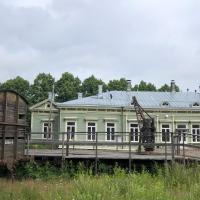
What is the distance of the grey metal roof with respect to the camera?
45.7 metres

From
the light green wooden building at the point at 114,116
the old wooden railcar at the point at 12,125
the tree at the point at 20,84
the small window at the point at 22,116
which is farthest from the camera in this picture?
the tree at the point at 20,84

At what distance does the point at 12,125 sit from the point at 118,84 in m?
60.2

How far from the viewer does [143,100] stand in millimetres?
48562

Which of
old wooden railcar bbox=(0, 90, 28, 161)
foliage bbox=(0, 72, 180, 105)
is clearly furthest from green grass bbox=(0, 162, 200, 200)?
foliage bbox=(0, 72, 180, 105)

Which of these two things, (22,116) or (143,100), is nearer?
(22,116)

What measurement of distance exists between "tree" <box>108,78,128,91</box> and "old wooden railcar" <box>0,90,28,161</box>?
5752cm

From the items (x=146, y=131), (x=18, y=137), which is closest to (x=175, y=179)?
(x=18, y=137)

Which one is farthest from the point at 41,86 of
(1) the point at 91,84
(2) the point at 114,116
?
(2) the point at 114,116

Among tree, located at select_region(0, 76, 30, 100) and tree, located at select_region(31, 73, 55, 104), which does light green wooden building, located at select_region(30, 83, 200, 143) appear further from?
tree, located at select_region(0, 76, 30, 100)

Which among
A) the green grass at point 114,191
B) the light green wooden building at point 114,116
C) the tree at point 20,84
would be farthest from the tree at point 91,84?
the green grass at point 114,191

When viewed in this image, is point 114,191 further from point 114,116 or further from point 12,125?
point 114,116

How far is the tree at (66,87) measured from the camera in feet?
252

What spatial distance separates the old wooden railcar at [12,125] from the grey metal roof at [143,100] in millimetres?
25001

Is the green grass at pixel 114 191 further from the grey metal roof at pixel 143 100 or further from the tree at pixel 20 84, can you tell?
the tree at pixel 20 84
